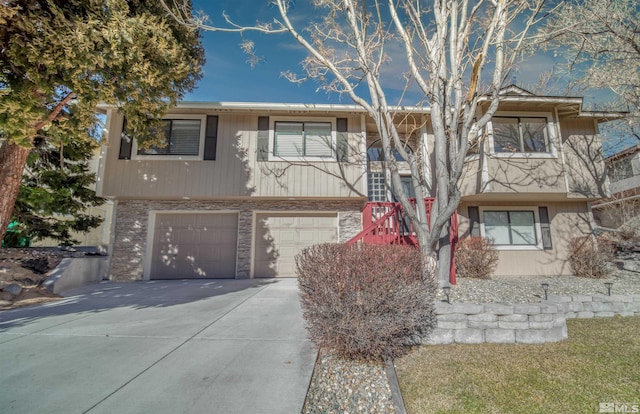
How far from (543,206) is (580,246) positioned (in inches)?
63.5

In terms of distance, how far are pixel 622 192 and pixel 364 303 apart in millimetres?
13392

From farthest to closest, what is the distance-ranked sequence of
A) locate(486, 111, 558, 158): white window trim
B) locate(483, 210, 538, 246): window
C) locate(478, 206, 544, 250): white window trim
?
locate(483, 210, 538, 246): window → locate(478, 206, 544, 250): white window trim → locate(486, 111, 558, 158): white window trim

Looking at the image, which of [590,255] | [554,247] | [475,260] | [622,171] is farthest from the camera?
[622,171]

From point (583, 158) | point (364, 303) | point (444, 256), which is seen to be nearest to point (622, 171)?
point (583, 158)

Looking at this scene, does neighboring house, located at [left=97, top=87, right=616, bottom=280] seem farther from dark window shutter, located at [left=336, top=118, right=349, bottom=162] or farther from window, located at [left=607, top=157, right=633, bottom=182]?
window, located at [left=607, top=157, right=633, bottom=182]

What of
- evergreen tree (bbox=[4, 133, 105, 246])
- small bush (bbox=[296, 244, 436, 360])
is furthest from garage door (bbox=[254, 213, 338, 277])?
small bush (bbox=[296, 244, 436, 360])

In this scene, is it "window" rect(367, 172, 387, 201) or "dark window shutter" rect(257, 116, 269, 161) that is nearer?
"dark window shutter" rect(257, 116, 269, 161)

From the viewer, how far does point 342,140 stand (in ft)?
29.9

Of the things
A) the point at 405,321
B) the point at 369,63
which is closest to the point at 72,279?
the point at 405,321

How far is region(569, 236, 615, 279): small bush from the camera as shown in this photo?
319 inches

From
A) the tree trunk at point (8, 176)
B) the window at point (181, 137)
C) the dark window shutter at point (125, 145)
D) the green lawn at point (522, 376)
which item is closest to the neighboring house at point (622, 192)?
the green lawn at point (522, 376)

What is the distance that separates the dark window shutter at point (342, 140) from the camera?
8.98m

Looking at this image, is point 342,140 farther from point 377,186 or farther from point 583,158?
point 583,158

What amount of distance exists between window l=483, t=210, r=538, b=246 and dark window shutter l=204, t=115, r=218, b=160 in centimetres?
955
